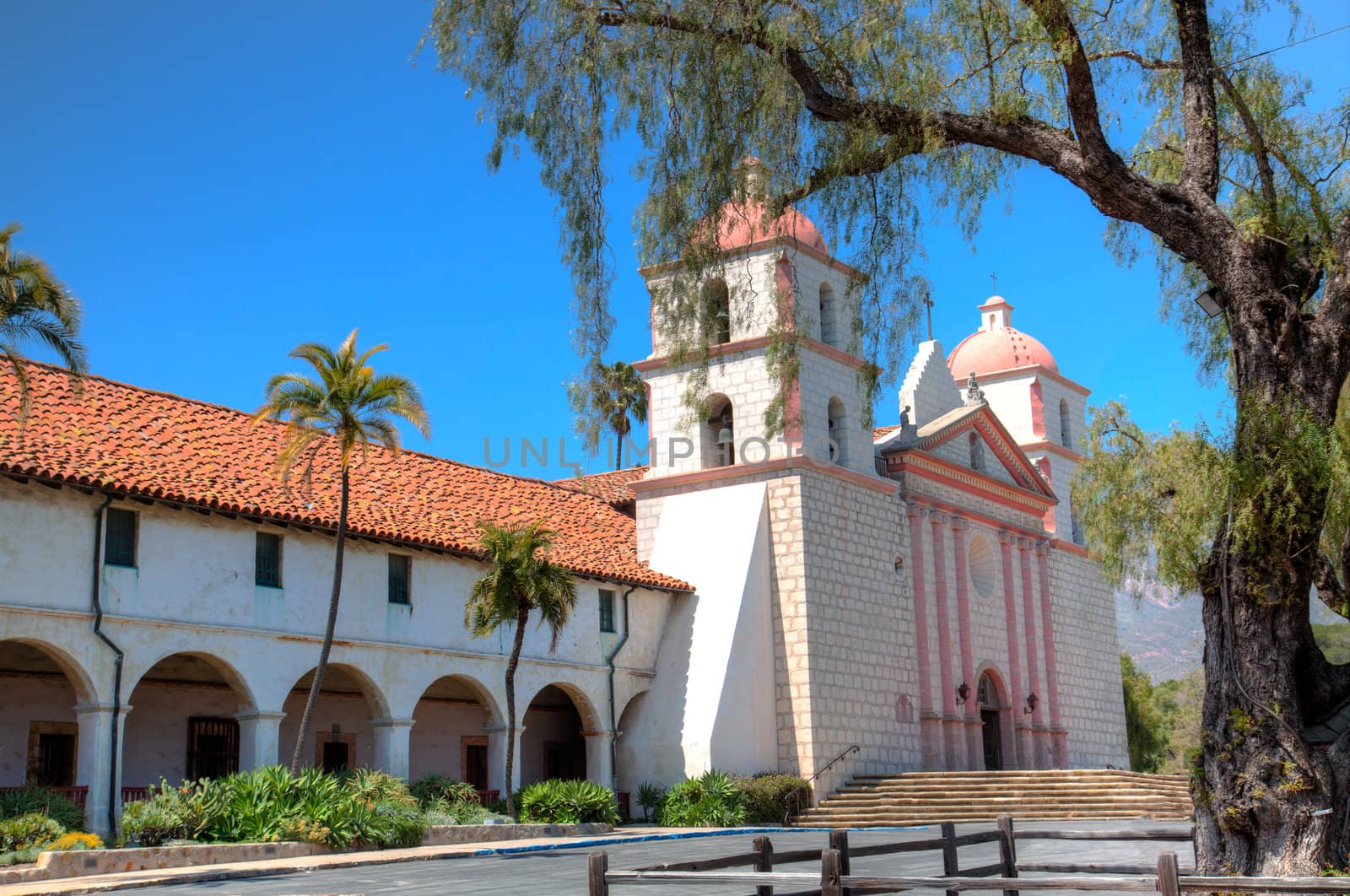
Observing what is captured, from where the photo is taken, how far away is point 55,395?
22.2 m

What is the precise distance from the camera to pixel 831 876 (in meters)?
9.06

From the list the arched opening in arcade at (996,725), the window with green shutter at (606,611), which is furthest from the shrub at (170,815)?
the arched opening in arcade at (996,725)

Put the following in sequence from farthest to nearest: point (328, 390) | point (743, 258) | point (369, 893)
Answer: point (328, 390), point (743, 258), point (369, 893)

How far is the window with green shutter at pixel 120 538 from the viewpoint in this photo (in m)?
19.8

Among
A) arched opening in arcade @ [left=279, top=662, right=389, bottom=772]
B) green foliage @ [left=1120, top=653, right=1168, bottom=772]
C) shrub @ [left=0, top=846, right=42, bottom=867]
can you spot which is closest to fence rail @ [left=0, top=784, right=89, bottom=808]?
shrub @ [left=0, top=846, right=42, bottom=867]

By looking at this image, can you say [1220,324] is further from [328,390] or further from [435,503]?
[435,503]

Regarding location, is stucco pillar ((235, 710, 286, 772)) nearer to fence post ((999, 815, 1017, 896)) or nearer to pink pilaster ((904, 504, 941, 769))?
fence post ((999, 815, 1017, 896))

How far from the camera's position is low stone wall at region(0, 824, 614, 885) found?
15531 mm

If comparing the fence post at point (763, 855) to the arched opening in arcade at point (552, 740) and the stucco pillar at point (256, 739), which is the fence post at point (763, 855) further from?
the arched opening in arcade at point (552, 740)

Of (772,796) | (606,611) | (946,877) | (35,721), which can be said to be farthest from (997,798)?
(946,877)

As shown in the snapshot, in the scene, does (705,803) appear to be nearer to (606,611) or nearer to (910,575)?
(606,611)

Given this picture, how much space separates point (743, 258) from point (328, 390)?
7686 millimetres

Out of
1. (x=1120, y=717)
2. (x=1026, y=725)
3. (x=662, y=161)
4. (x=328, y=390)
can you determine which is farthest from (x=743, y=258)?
(x=1120, y=717)

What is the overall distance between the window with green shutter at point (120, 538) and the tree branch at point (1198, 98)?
15.0 meters
